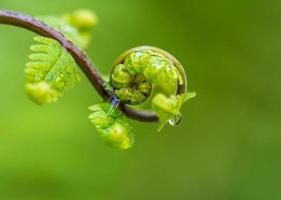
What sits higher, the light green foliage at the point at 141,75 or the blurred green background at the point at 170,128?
the blurred green background at the point at 170,128

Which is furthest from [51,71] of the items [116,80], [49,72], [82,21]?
[82,21]

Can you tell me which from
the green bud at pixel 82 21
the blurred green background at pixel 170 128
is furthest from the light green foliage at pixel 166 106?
the blurred green background at pixel 170 128

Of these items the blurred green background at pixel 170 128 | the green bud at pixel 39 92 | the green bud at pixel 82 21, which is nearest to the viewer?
the green bud at pixel 39 92

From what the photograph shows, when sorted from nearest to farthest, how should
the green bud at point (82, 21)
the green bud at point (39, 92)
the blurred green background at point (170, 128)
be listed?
the green bud at point (39, 92) → the green bud at point (82, 21) → the blurred green background at point (170, 128)

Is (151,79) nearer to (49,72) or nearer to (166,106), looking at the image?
(166,106)

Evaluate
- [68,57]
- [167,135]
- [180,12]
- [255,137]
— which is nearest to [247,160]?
[255,137]

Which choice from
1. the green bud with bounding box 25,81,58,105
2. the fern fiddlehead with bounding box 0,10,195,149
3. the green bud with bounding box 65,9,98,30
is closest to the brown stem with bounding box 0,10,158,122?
the fern fiddlehead with bounding box 0,10,195,149

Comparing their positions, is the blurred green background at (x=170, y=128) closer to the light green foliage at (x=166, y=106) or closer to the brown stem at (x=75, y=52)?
the brown stem at (x=75, y=52)
